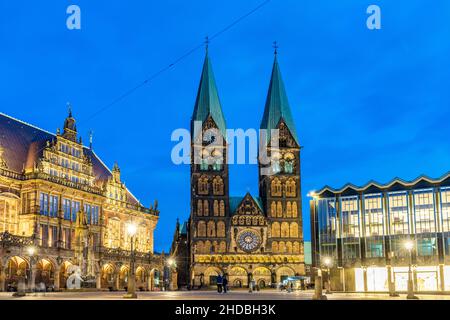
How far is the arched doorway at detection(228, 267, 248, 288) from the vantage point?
110375 millimetres

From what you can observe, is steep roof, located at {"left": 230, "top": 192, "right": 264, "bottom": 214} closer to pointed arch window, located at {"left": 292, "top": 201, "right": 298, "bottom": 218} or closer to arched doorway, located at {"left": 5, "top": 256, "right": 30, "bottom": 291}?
pointed arch window, located at {"left": 292, "top": 201, "right": 298, "bottom": 218}

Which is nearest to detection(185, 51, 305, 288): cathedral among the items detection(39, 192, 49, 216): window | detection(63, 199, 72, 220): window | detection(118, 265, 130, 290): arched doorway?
detection(118, 265, 130, 290): arched doorway

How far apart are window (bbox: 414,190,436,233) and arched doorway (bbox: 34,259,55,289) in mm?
40020

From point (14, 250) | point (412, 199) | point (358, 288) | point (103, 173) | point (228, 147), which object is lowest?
point (358, 288)

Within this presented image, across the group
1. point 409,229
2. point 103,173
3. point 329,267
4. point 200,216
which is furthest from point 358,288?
point 200,216

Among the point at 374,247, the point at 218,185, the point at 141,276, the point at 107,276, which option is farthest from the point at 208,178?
the point at 374,247

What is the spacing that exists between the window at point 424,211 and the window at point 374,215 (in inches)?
158

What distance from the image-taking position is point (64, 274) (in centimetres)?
6938

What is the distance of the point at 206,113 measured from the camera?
117 m

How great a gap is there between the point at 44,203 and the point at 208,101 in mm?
54386

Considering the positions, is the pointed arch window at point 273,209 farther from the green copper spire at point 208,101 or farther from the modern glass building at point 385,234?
the modern glass building at point 385,234
